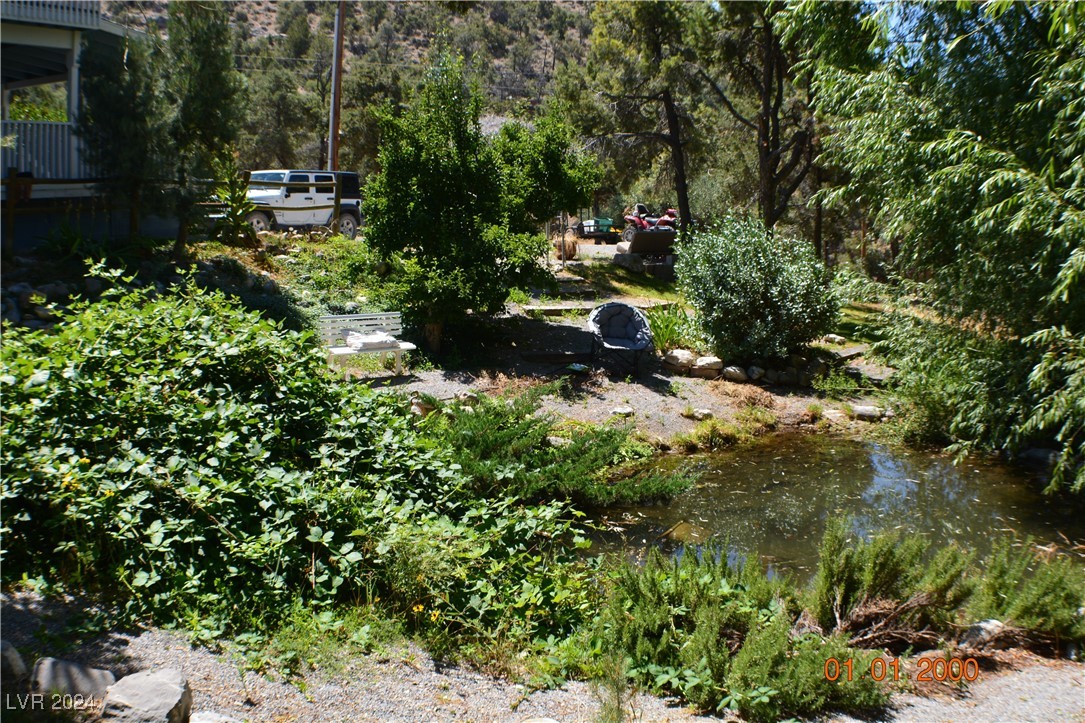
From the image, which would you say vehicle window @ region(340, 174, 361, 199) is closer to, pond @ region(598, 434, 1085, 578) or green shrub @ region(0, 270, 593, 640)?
pond @ region(598, 434, 1085, 578)

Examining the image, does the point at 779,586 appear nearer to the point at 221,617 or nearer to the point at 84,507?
the point at 221,617

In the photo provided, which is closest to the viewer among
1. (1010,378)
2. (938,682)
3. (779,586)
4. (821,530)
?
(938,682)

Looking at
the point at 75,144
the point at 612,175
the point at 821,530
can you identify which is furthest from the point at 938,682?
the point at 612,175

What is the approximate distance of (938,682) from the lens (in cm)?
497

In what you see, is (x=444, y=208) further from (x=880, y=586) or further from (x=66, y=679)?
(x=66, y=679)

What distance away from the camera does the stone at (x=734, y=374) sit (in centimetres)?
1373

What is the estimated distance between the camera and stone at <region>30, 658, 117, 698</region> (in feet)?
11.5

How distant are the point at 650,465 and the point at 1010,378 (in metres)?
4.20

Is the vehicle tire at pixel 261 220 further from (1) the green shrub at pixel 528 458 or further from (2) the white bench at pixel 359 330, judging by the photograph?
(1) the green shrub at pixel 528 458

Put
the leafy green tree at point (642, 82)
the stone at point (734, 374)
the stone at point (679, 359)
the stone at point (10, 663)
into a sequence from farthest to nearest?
the leafy green tree at point (642, 82)
the stone at point (679, 359)
the stone at point (734, 374)
the stone at point (10, 663)

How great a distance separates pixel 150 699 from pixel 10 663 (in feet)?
2.10

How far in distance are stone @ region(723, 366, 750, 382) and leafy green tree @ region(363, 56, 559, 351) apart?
140 inches

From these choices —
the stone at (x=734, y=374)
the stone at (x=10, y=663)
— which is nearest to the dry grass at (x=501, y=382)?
the stone at (x=734, y=374)

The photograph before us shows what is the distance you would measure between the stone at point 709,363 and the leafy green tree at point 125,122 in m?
9.03
